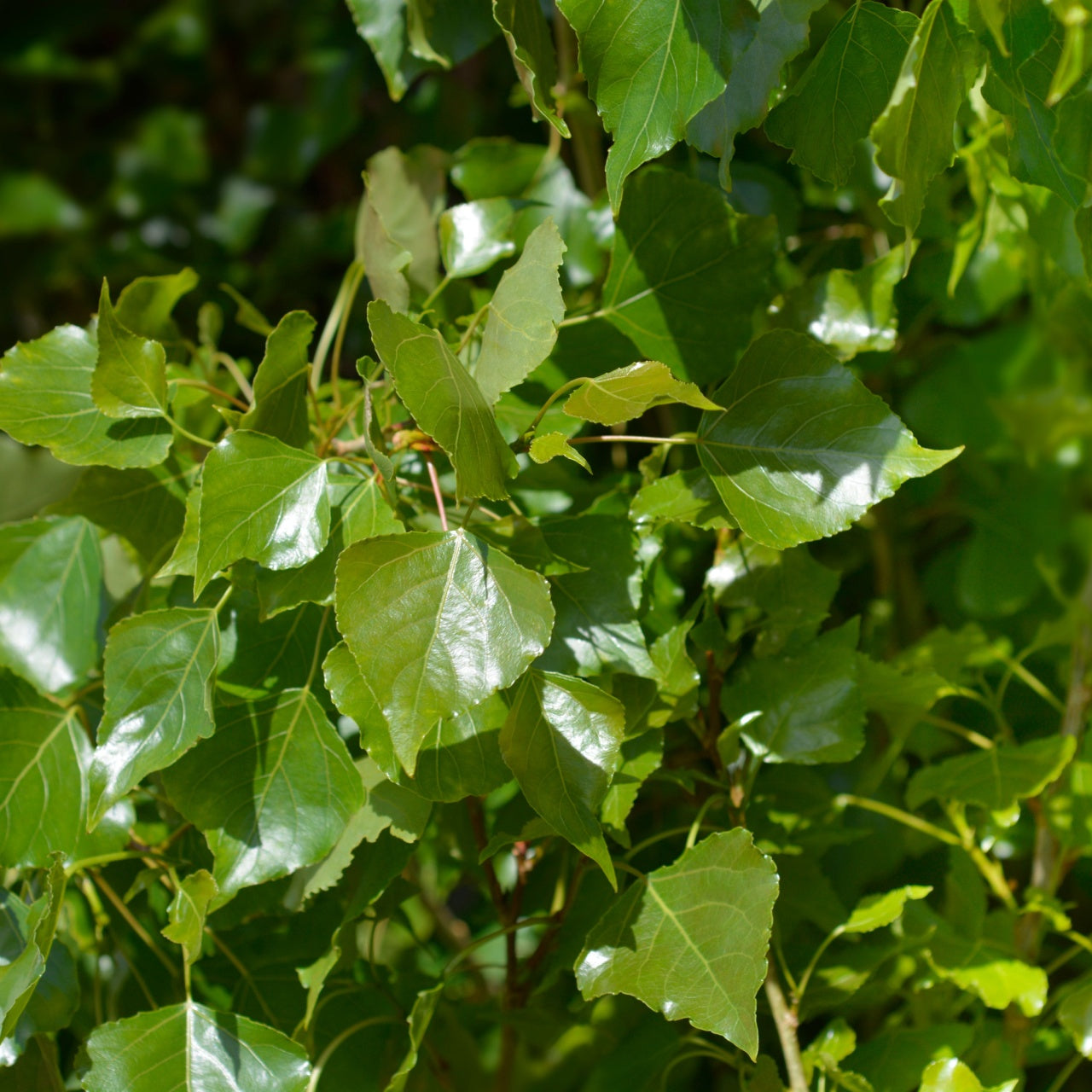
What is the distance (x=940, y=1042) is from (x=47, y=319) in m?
1.38

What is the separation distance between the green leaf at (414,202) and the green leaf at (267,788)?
0.23 meters

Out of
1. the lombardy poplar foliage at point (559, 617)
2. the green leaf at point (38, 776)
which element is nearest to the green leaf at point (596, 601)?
the lombardy poplar foliage at point (559, 617)

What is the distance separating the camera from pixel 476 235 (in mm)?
540

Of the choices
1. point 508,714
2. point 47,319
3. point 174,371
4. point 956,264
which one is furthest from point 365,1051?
point 47,319

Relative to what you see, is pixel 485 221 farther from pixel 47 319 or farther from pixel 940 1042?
pixel 47 319

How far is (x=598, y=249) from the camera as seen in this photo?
23.3 inches

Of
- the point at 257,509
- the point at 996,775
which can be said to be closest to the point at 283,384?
the point at 257,509

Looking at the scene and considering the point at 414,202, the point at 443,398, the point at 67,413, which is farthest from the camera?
the point at 414,202

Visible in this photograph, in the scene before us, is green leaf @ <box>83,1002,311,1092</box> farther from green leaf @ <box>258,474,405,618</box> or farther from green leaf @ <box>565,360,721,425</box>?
green leaf @ <box>565,360,721,425</box>

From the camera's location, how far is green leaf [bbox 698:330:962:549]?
15.6 inches

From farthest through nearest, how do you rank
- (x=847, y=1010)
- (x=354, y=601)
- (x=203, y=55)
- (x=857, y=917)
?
1. (x=203, y=55)
2. (x=847, y=1010)
3. (x=857, y=917)
4. (x=354, y=601)

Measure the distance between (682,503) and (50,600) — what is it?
30cm

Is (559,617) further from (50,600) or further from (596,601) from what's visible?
(50,600)

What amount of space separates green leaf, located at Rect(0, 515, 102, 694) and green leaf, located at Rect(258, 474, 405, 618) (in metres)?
0.15
